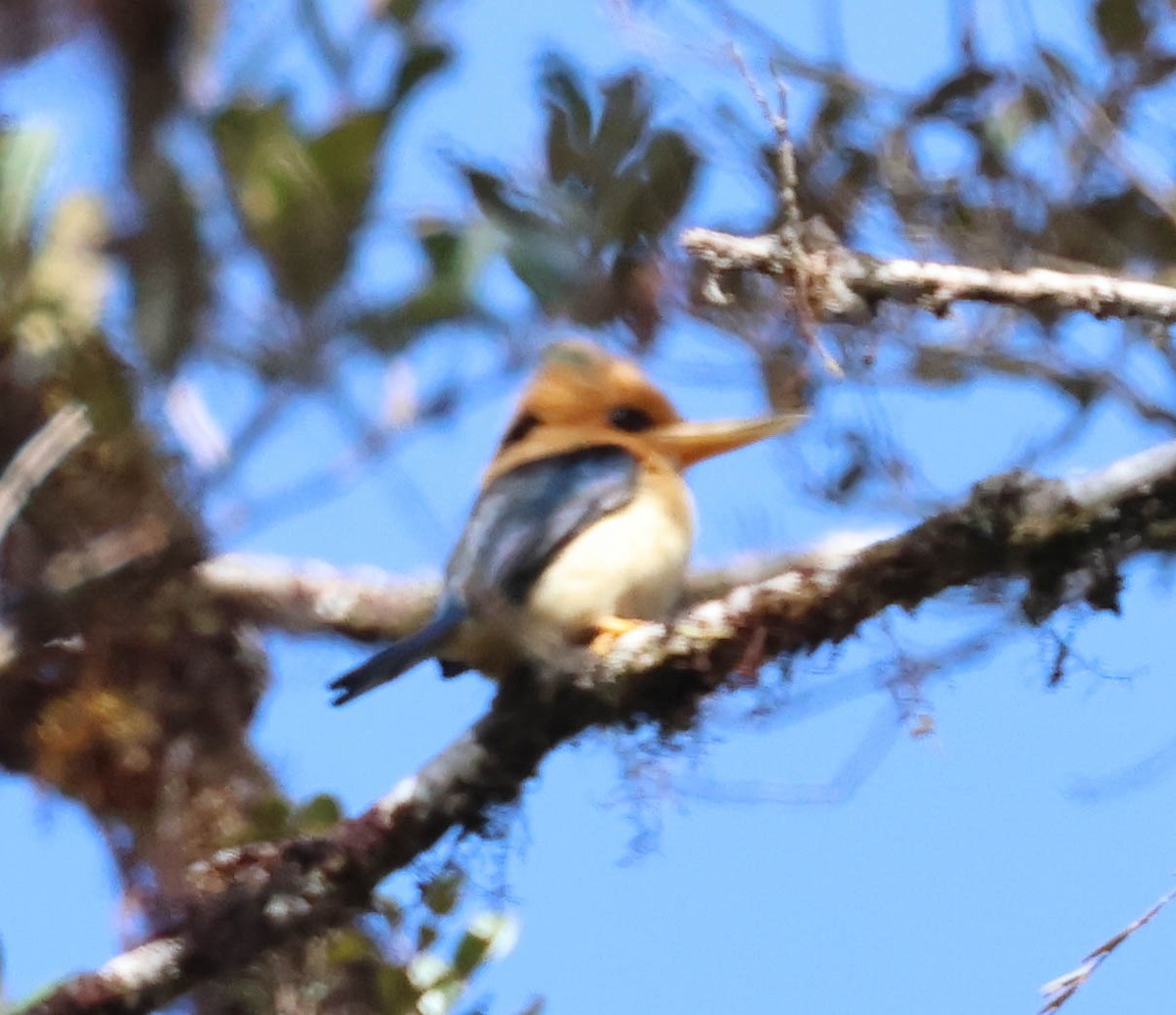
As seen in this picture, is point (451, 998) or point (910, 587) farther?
point (451, 998)

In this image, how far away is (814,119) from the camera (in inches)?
160

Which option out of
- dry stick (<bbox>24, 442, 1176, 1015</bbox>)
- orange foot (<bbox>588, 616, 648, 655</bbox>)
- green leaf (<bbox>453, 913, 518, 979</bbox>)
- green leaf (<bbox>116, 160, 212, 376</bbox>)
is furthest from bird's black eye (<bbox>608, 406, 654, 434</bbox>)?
green leaf (<bbox>116, 160, 212, 376</bbox>)

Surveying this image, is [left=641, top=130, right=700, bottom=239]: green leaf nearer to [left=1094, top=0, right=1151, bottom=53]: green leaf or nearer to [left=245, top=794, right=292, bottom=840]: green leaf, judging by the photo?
[left=1094, top=0, right=1151, bottom=53]: green leaf

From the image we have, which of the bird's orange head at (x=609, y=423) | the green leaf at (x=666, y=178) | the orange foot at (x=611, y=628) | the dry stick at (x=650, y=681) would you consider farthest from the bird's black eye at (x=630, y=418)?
the dry stick at (x=650, y=681)

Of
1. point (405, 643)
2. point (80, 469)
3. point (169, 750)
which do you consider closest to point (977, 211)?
point (405, 643)

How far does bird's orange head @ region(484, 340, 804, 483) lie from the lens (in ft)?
14.5

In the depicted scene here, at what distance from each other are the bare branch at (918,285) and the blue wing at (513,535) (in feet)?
2.70

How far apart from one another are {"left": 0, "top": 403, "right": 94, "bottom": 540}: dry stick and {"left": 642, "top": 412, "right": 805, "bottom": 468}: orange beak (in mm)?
1967

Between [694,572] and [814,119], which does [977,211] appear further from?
[694,572]

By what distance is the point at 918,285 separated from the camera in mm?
3240

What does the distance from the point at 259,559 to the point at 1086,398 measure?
2.42m

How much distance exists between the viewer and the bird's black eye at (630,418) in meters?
4.57

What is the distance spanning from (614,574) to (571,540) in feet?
0.45

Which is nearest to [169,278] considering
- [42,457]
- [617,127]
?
[42,457]
